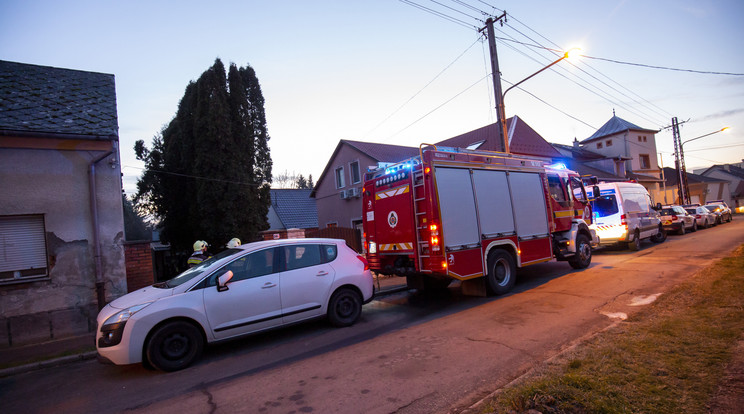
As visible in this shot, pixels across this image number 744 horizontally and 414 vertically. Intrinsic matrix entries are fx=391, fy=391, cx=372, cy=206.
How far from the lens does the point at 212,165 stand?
15.9 meters

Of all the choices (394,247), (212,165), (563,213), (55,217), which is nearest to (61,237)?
(55,217)

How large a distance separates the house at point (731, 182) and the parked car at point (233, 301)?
7385 cm

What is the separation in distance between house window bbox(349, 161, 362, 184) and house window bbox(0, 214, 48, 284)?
18.5m

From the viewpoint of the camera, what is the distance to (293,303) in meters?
6.11

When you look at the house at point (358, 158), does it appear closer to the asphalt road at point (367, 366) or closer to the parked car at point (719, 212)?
the parked car at point (719, 212)

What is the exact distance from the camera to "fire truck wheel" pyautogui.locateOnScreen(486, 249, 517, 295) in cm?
815

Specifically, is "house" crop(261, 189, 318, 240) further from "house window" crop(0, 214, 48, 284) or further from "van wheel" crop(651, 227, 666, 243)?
"house window" crop(0, 214, 48, 284)

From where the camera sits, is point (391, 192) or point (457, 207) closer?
point (457, 207)

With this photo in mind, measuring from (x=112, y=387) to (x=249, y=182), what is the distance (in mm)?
12233

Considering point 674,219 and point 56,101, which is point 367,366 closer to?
point 56,101

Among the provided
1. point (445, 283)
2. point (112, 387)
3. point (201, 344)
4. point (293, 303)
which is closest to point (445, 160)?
point (445, 283)

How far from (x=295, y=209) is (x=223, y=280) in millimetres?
28414

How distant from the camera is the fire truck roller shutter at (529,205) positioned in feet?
29.5

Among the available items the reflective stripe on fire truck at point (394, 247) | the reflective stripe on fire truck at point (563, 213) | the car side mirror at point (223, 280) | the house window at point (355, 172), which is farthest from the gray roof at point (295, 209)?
the car side mirror at point (223, 280)
